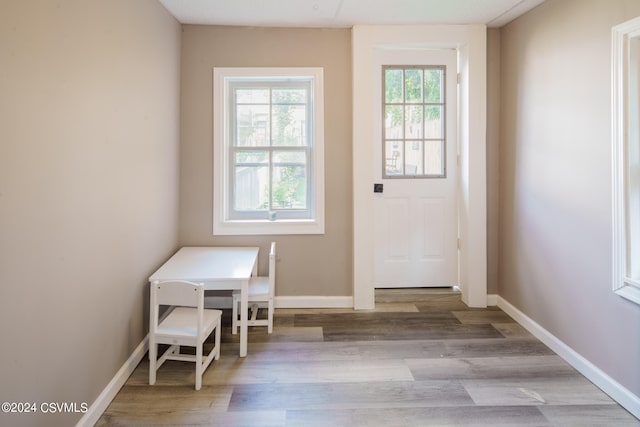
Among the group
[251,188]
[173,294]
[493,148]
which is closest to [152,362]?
[173,294]

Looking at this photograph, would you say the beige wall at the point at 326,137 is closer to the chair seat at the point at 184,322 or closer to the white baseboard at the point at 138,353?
the white baseboard at the point at 138,353

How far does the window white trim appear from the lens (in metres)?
1.82

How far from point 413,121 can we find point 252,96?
1525 millimetres

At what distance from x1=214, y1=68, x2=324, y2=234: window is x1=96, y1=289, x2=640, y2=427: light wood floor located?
0.91 m

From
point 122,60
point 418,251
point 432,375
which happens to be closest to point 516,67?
point 418,251

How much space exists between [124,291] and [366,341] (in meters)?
1.63

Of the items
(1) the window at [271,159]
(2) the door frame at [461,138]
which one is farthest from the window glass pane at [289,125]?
(2) the door frame at [461,138]

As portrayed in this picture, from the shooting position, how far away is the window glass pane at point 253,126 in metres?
3.16

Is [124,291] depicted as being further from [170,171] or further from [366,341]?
[366,341]

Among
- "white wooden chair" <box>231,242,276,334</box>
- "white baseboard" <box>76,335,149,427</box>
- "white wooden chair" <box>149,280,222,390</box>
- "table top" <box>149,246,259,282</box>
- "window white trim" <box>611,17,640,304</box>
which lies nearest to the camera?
"white baseboard" <box>76,335,149,427</box>

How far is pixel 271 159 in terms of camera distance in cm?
317

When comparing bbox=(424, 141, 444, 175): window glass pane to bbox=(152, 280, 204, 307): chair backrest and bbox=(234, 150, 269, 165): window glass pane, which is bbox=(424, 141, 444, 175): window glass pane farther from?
bbox=(152, 280, 204, 307): chair backrest

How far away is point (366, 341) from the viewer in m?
2.54

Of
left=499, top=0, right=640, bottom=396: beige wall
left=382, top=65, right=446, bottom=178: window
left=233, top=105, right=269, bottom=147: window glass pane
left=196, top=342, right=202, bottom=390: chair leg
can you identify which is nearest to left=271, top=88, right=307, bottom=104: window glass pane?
left=233, top=105, right=269, bottom=147: window glass pane
